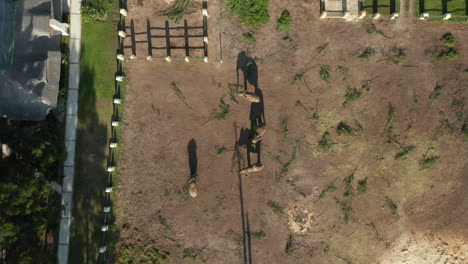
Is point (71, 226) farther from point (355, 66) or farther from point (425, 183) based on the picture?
point (425, 183)

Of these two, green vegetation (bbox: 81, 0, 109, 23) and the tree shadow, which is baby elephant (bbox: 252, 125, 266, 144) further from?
green vegetation (bbox: 81, 0, 109, 23)

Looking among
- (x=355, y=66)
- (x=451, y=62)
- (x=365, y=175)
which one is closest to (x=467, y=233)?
(x=365, y=175)

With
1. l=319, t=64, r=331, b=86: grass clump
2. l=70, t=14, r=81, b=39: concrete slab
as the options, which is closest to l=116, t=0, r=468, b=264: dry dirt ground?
l=319, t=64, r=331, b=86: grass clump

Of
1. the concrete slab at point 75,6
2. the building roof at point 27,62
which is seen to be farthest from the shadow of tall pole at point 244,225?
the concrete slab at point 75,6

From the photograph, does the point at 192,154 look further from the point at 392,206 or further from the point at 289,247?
the point at 392,206

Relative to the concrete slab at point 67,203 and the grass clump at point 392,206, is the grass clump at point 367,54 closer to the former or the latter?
the grass clump at point 392,206

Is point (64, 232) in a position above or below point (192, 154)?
below

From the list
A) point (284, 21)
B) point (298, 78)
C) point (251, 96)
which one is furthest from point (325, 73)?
point (251, 96)

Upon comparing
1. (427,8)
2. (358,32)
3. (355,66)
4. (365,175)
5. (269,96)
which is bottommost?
(365,175)
